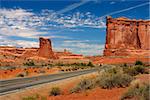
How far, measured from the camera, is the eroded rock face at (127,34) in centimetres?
15238

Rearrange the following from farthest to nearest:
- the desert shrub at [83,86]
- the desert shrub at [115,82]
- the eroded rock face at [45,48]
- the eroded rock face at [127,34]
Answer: the eroded rock face at [127,34] → the eroded rock face at [45,48] → the desert shrub at [115,82] → the desert shrub at [83,86]

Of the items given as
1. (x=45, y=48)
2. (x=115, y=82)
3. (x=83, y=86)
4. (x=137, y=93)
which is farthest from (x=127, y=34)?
(x=137, y=93)

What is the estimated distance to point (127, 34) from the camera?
520ft

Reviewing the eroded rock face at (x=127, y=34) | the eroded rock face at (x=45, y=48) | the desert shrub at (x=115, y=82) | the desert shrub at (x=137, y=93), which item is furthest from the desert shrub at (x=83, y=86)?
the eroded rock face at (x=127, y=34)

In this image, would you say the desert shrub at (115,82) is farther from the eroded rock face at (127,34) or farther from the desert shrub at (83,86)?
the eroded rock face at (127,34)

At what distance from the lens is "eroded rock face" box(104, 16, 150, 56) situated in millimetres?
152375

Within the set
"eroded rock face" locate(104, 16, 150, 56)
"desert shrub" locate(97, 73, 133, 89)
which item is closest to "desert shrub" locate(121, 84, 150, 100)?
"desert shrub" locate(97, 73, 133, 89)

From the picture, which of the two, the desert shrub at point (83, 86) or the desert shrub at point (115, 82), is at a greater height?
the desert shrub at point (115, 82)

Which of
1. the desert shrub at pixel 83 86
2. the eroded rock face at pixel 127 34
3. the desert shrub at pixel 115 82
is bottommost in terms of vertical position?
the desert shrub at pixel 83 86

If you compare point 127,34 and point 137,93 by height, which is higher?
point 127,34

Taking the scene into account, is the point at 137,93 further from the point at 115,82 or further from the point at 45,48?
the point at 45,48

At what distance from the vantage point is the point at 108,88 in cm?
1966

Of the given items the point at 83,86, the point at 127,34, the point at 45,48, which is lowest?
the point at 83,86

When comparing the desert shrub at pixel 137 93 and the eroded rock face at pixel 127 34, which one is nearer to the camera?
the desert shrub at pixel 137 93
